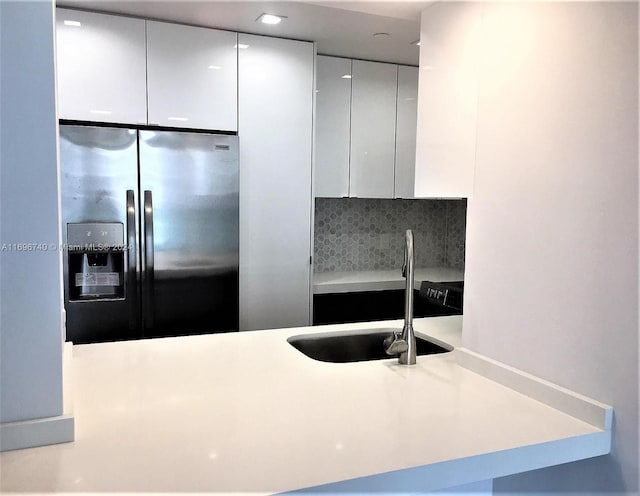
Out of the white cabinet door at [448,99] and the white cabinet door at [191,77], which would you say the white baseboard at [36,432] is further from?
the white cabinet door at [191,77]

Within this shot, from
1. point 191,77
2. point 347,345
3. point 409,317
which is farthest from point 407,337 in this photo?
Answer: point 191,77

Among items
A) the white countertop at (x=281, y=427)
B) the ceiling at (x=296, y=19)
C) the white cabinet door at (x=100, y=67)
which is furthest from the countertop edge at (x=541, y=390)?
the white cabinet door at (x=100, y=67)

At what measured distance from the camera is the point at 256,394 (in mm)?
1510

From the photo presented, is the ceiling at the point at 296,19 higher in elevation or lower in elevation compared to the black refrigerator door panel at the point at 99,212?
higher

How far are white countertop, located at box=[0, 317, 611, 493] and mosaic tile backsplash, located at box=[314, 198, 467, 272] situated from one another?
2375 mm

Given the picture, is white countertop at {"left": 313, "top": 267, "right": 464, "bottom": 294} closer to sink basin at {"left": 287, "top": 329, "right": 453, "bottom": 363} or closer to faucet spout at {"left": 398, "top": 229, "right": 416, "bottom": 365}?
sink basin at {"left": 287, "top": 329, "right": 453, "bottom": 363}

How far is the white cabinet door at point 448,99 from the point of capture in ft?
5.90

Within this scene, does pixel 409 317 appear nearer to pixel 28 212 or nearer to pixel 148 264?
pixel 28 212

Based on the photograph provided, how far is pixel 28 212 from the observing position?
1.17 metres

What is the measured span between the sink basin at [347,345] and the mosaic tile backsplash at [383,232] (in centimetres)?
192

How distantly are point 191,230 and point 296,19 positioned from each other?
121cm

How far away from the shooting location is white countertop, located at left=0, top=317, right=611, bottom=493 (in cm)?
109

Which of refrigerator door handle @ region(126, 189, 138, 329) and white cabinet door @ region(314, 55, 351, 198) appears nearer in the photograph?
refrigerator door handle @ region(126, 189, 138, 329)

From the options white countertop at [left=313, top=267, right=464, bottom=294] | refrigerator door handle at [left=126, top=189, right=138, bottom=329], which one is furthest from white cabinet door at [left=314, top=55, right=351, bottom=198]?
refrigerator door handle at [left=126, top=189, right=138, bottom=329]
